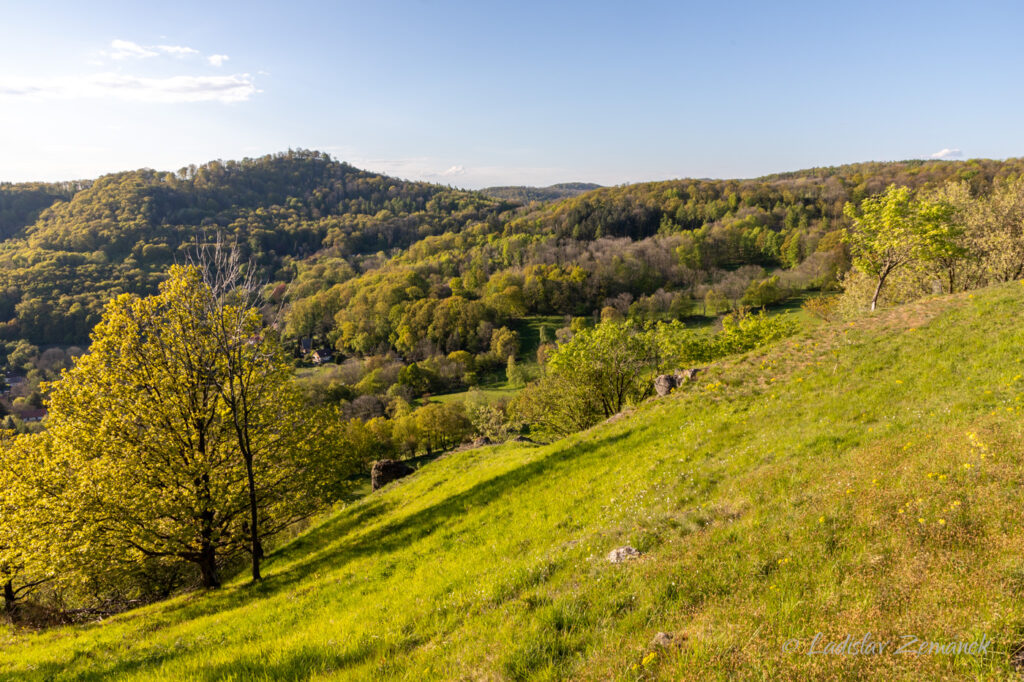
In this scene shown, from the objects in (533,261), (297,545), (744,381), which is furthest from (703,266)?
(297,545)

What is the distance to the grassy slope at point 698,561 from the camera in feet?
20.0

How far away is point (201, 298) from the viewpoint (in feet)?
56.3

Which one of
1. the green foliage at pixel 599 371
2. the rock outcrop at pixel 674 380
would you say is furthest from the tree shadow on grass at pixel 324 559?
the green foliage at pixel 599 371

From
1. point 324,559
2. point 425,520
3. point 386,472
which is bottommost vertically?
point 386,472

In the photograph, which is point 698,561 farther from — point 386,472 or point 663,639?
point 386,472

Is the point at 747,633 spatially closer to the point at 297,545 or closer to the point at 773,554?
the point at 773,554

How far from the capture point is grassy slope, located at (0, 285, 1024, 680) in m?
Result: 6.10

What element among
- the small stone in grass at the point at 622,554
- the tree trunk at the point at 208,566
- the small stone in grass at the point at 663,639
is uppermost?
the small stone in grass at the point at 663,639

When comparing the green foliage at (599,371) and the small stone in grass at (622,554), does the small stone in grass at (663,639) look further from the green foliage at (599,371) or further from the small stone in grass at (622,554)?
the green foliage at (599,371)

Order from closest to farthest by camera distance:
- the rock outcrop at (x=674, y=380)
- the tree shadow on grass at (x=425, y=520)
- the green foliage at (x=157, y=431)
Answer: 1. the green foliage at (x=157, y=431)
2. the tree shadow on grass at (x=425, y=520)
3. the rock outcrop at (x=674, y=380)

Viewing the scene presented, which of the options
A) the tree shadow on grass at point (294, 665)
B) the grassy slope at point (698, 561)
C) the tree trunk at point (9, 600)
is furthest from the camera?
the tree trunk at point (9, 600)

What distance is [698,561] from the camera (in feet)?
27.9

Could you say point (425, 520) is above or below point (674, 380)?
below

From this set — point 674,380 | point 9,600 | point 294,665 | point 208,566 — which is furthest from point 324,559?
point 674,380
